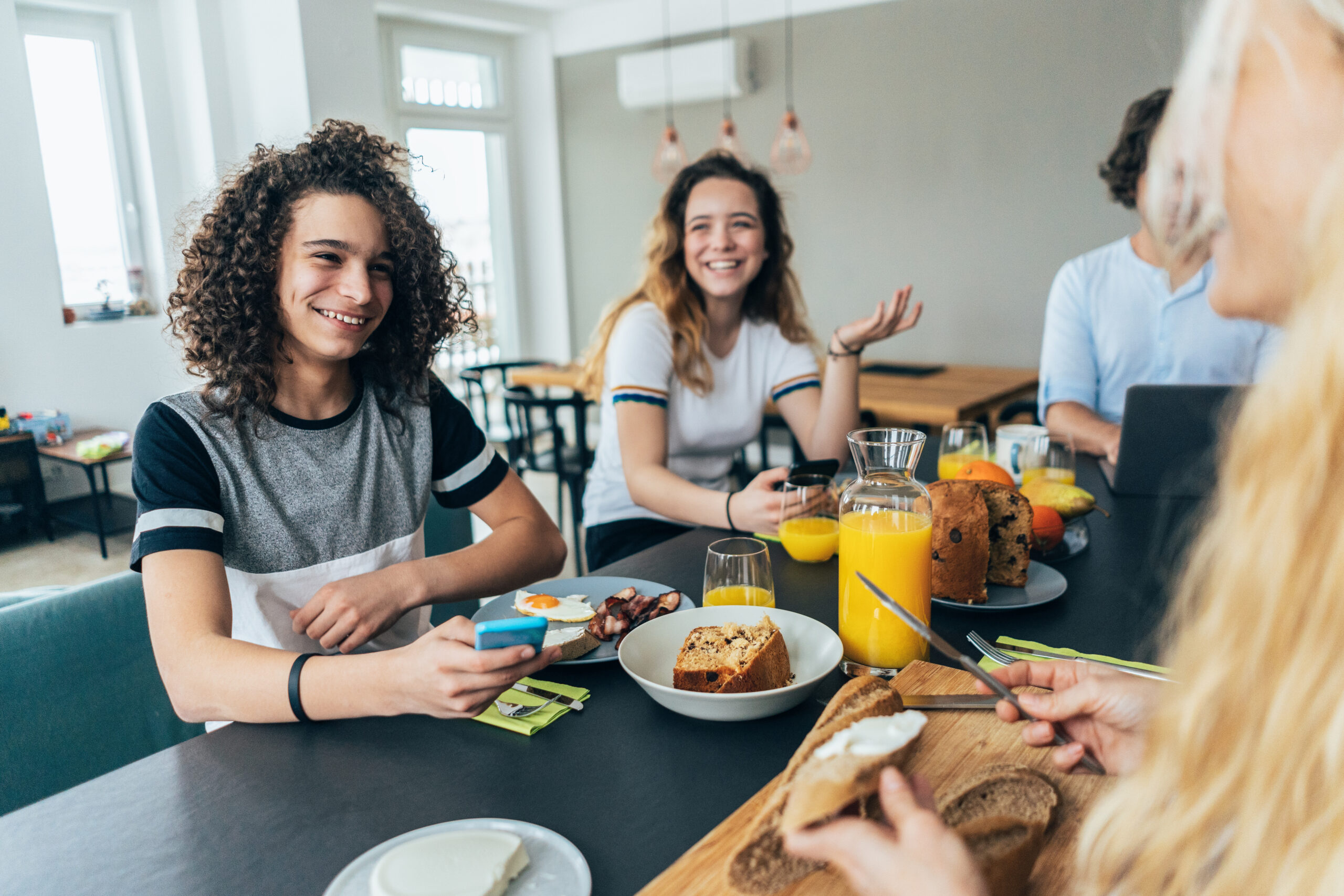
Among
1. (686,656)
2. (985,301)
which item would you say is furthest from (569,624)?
(985,301)

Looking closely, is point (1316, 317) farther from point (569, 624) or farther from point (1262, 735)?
point (569, 624)

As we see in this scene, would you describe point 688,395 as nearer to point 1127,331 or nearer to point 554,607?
point 554,607

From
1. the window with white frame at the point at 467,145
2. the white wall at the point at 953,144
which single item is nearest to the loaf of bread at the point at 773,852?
the white wall at the point at 953,144

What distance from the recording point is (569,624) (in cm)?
107

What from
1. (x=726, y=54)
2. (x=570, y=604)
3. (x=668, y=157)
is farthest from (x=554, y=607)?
(x=726, y=54)

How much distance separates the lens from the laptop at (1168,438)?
59.9 inches

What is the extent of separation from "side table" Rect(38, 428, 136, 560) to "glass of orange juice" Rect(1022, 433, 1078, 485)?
13.6ft

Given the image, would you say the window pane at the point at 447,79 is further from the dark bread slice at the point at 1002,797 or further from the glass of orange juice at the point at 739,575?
the dark bread slice at the point at 1002,797

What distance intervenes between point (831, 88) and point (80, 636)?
4751 millimetres

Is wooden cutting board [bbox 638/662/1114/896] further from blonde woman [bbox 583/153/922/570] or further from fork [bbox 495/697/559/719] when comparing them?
blonde woman [bbox 583/153/922/570]

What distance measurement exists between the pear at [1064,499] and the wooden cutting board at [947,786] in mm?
617

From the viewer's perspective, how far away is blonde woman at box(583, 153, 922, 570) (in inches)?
77.4

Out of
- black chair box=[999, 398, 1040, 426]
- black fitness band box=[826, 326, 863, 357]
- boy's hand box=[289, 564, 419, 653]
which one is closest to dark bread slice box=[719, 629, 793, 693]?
boy's hand box=[289, 564, 419, 653]

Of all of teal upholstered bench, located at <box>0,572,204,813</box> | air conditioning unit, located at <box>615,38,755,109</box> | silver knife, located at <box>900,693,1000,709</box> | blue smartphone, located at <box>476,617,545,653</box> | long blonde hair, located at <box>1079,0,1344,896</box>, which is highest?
air conditioning unit, located at <box>615,38,755,109</box>
